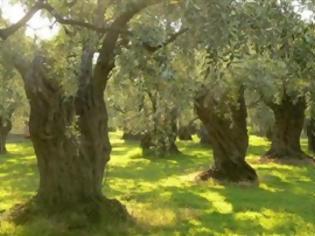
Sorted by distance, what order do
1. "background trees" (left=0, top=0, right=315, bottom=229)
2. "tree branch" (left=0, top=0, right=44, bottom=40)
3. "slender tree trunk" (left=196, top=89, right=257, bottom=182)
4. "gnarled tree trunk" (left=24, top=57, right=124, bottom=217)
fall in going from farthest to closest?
"slender tree trunk" (left=196, top=89, right=257, bottom=182)
"gnarled tree trunk" (left=24, top=57, right=124, bottom=217)
"tree branch" (left=0, top=0, right=44, bottom=40)
"background trees" (left=0, top=0, right=315, bottom=229)

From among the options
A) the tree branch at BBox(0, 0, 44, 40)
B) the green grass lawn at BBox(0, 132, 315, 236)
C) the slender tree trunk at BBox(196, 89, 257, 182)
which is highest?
the tree branch at BBox(0, 0, 44, 40)

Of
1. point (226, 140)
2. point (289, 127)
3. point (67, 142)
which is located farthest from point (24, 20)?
point (289, 127)

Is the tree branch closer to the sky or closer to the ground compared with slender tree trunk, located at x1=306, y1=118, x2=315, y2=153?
closer to the sky

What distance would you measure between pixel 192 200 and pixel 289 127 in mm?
19392

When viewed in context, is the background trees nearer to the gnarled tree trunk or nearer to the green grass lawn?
the gnarled tree trunk

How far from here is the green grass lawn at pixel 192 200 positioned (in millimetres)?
17922

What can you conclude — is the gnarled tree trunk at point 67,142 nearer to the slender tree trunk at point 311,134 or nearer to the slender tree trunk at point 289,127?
the slender tree trunk at point 289,127

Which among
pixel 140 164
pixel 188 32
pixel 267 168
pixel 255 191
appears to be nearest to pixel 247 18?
pixel 188 32

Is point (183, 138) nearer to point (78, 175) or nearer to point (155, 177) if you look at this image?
point (155, 177)

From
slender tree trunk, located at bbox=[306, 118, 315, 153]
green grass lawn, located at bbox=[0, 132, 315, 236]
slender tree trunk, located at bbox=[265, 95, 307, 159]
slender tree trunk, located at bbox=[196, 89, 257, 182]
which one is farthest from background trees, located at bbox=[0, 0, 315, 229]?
slender tree trunk, located at bbox=[306, 118, 315, 153]

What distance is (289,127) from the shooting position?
42.0 meters

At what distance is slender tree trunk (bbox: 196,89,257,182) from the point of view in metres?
29.5

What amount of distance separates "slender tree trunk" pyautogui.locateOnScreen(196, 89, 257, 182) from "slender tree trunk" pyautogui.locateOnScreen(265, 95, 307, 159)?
12177mm

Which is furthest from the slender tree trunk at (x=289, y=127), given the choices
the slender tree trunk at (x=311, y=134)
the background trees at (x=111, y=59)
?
the background trees at (x=111, y=59)
